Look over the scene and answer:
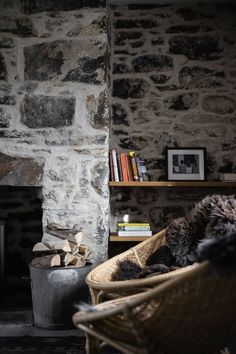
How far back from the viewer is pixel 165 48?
4.32m

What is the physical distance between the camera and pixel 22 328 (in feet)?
10.6

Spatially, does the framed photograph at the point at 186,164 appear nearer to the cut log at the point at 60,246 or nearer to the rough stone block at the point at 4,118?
the cut log at the point at 60,246

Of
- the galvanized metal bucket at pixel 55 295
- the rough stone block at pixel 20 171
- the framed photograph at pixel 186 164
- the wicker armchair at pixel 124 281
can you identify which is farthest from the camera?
the framed photograph at pixel 186 164

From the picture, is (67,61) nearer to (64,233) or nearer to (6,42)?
(6,42)

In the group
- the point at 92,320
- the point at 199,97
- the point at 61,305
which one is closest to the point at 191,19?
the point at 199,97

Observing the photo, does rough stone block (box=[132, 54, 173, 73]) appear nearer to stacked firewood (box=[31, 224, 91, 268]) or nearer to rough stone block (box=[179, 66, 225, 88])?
rough stone block (box=[179, 66, 225, 88])

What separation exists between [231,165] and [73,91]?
161 centimetres

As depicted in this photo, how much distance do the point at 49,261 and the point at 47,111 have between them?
1.18 m

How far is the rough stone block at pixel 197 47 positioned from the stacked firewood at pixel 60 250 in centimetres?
196

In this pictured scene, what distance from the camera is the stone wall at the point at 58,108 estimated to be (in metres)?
3.65

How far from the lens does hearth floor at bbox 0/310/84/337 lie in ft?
10.2

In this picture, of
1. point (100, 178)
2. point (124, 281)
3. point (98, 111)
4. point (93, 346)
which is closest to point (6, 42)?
point (98, 111)

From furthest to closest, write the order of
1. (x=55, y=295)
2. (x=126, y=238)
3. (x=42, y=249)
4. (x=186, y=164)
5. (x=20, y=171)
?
1. (x=186, y=164)
2. (x=126, y=238)
3. (x=20, y=171)
4. (x=42, y=249)
5. (x=55, y=295)

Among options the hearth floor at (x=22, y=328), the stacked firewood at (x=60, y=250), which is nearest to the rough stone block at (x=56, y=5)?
the stacked firewood at (x=60, y=250)
